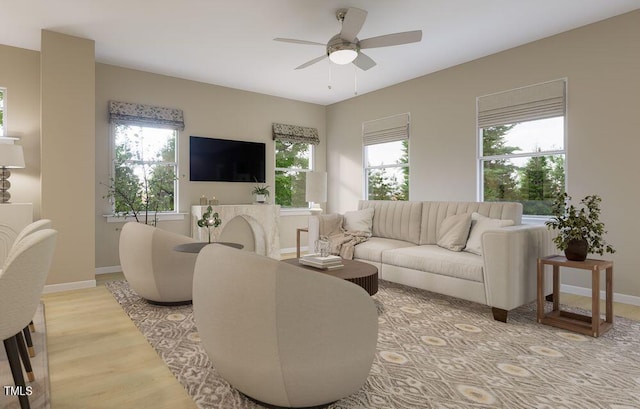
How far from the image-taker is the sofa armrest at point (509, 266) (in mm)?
2895

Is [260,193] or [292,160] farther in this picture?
[292,160]

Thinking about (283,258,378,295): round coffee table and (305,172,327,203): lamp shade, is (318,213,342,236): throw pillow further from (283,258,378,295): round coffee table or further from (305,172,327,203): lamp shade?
(283,258,378,295): round coffee table

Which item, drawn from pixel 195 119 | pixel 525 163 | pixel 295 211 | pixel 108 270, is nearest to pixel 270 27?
pixel 195 119

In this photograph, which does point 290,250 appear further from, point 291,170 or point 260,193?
point 291,170

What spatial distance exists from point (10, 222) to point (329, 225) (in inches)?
135

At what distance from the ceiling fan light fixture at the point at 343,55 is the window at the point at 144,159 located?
113 inches

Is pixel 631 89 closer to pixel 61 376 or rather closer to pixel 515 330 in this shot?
pixel 515 330

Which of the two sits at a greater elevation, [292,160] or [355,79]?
[355,79]

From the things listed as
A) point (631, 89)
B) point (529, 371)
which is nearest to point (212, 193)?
point (529, 371)

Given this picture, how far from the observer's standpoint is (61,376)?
2086 millimetres

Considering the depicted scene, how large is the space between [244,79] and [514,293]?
455 centimetres

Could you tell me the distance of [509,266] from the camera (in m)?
2.89

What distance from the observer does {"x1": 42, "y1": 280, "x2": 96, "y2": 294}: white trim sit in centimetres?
394

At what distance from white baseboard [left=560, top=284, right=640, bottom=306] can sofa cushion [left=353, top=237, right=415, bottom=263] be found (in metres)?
1.66
